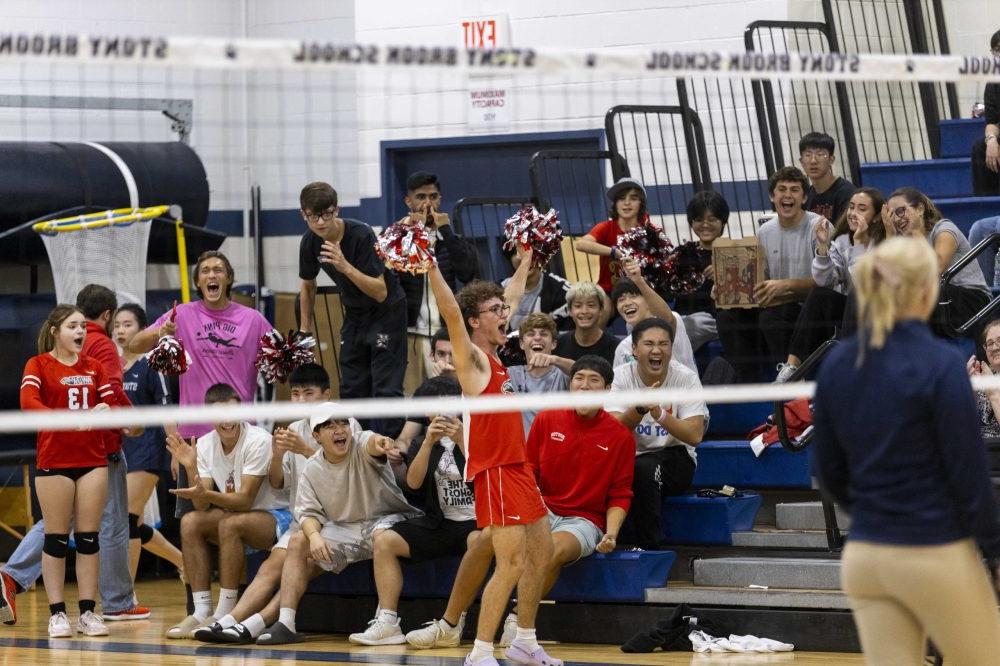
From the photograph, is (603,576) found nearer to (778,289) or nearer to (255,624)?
(255,624)

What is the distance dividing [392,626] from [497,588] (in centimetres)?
113

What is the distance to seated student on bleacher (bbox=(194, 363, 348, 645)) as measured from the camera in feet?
25.0

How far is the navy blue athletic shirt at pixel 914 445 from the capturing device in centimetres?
331

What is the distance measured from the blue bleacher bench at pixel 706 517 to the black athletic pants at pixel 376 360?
5.53 ft

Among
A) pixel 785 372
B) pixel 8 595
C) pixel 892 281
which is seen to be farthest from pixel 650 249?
pixel 892 281

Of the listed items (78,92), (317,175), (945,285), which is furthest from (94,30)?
(945,285)

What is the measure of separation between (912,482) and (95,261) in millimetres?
7489

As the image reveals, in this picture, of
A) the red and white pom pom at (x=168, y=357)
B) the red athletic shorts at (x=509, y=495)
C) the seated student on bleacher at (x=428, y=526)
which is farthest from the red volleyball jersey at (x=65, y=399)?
the red athletic shorts at (x=509, y=495)

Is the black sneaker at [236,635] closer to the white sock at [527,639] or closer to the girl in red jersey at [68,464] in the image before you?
the girl in red jersey at [68,464]

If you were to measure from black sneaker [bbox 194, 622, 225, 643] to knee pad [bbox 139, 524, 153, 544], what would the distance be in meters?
1.61

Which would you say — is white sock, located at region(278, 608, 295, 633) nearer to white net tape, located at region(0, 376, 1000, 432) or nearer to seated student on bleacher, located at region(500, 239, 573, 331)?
seated student on bleacher, located at region(500, 239, 573, 331)

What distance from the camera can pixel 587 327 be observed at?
834cm

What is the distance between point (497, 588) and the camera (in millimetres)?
6457

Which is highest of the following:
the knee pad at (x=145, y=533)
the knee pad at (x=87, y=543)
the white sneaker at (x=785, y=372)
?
the white sneaker at (x=785, y=372)
